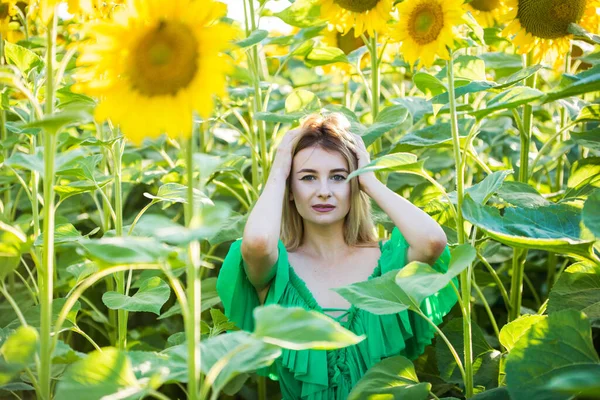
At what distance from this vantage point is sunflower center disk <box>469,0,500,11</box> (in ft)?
6.05

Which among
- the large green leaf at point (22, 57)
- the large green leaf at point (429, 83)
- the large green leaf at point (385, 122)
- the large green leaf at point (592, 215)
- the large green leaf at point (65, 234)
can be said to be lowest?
the large green leaf at point (65, 234)

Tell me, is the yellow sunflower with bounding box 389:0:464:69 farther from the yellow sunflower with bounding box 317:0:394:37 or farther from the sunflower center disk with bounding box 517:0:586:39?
the sunflower center disk with bounding box 517:0:586:39

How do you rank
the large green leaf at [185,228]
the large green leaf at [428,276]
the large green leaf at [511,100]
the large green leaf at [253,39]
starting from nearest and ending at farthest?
the large green leaf at [185,228]
the large green leaf at [428,276]
the large green leaf at [511,100]
the large green leaf at [253,39]

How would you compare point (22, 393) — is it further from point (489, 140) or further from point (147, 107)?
point (489, 140)

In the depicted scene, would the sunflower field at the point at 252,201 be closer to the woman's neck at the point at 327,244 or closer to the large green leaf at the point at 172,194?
the large green leaf at the point at 172,194

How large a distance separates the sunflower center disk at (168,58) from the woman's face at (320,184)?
652 millimetres

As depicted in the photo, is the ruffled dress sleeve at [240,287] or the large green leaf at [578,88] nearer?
the large green leaf at [578,88]

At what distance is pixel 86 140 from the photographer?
1489 mm

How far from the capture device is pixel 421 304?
147 centimetres

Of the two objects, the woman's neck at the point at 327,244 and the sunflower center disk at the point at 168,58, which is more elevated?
the sunflower center disk at the point at 168,58

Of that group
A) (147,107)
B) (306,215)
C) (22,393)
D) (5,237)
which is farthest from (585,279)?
(22,393)

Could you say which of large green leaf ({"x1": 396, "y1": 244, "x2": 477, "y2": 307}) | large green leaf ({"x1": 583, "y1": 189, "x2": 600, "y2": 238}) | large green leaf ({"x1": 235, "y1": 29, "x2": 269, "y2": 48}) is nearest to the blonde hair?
large green leaf ({"x1": 235, "y1": 29, "x2": 269, "y2": 48})

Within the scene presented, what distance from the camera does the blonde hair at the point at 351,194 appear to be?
1.61 meters

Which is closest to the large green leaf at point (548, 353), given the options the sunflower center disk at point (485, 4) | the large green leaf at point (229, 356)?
the large green leaf at point (229, 356)
